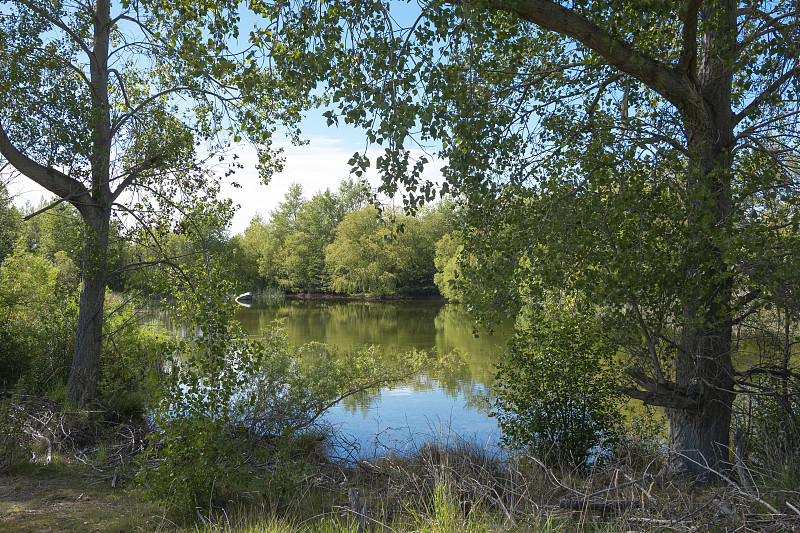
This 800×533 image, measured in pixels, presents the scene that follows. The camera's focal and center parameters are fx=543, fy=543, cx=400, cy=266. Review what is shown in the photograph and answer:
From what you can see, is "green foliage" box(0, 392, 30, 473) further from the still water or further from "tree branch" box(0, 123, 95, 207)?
the still water

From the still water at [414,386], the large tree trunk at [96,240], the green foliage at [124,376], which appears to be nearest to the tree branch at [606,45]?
the still water at [414,386]

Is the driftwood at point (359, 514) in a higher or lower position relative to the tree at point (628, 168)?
lower

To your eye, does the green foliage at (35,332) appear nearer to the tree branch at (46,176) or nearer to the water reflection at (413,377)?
the tree branch at (46,176)

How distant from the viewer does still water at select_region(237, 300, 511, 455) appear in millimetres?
9367

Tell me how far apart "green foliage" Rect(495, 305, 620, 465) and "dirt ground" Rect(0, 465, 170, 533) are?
4266 millimetres

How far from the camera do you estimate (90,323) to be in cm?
868

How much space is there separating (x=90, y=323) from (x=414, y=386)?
7.18 metres

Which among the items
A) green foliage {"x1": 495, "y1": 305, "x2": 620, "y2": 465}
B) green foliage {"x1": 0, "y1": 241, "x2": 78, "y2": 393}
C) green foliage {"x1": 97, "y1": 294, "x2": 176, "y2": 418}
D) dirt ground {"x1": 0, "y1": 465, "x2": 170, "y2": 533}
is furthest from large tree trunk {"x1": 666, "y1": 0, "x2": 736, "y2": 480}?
green foliage {"x1": 0, "y1": 241, "x2": 78, "y2": 393}

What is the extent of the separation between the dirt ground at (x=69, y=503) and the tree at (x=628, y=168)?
368 cm

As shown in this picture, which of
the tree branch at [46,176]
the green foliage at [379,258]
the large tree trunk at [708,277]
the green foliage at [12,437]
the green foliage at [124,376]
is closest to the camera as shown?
the large tree trunk at [708,277]

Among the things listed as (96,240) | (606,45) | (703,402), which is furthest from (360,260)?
(606,45)

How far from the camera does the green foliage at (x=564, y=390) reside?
682 centimetres

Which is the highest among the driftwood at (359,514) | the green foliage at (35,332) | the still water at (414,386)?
the green foliage at (35,332)

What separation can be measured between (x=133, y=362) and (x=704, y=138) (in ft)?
31.9
